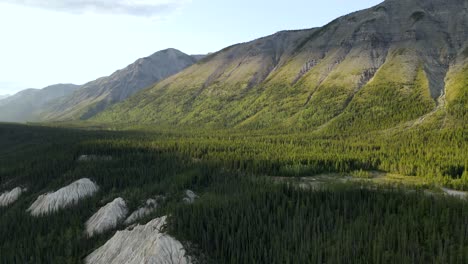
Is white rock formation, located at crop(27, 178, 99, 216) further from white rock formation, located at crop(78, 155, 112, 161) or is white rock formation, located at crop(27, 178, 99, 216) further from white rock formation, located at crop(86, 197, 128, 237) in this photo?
white rock formation, located at crop(78, 155, 112, 161)

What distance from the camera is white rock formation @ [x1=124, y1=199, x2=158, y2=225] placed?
53625mm

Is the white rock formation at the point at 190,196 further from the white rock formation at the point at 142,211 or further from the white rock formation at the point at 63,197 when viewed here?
the white rock formation at the point at 63,197

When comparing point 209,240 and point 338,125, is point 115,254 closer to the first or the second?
point 209,240

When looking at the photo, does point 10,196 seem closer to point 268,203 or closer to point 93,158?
point 93,158

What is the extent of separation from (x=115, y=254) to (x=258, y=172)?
1621 inches

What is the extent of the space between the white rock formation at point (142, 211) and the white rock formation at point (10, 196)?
40033 mm

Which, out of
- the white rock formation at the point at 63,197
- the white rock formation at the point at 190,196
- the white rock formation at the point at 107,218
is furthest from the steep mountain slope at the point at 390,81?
the white rock formation at the point at 107,218

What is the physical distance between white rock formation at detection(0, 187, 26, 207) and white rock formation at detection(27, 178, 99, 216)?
1214 cm

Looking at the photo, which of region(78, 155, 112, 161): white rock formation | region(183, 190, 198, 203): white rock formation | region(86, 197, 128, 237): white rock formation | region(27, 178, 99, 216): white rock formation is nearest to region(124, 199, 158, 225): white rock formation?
region(86, 197, 128, 237): white rock formation

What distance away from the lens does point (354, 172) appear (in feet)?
233

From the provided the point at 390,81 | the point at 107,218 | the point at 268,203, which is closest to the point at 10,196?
the point at 107,218

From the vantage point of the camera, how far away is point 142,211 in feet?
181

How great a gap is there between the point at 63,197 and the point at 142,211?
75.6 ft

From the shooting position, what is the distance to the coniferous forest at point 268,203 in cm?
3359
